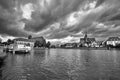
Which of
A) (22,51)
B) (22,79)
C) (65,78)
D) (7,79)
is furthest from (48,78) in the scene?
(22,51)

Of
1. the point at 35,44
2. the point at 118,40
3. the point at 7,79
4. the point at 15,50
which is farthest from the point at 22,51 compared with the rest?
the point at 118,40

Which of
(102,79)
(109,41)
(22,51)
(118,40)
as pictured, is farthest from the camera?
(109,41)

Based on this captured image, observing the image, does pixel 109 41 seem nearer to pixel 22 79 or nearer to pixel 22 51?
pixel 22 51

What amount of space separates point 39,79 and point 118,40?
164 m

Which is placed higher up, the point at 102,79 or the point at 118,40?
the point at 118,40

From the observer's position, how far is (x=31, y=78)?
11258 mm

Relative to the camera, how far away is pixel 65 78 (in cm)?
1116

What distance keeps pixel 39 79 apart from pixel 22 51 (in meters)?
39.4

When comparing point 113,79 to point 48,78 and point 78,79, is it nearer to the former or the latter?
point 78,79

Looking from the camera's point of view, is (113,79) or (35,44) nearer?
(113,79)

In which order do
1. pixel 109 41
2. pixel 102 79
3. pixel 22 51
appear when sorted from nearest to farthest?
1. pixel 102 79
2. pixel 22 51
3. pixel 109 41

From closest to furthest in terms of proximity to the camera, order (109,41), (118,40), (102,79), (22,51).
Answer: (102,79), (22,51), (118,40), (109,41)

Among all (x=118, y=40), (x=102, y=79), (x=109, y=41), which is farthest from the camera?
(x=109, y=41)

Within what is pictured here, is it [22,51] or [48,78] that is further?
[22,51]
